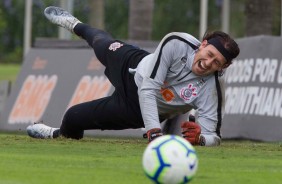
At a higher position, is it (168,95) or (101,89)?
(168,95)

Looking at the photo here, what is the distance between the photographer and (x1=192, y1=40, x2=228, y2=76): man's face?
41.9ft

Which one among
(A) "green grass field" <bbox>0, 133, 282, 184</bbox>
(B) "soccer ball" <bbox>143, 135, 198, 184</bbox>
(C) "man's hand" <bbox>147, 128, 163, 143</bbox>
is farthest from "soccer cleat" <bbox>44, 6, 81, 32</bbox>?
(B) "soccer ball" <bbox>143, 135, 198, 184</bbox>

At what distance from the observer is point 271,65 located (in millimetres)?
18750

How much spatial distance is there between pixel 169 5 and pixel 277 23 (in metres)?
8.71

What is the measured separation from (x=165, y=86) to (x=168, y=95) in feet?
0.39

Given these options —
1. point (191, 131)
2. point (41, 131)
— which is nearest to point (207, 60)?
point (191, 131)

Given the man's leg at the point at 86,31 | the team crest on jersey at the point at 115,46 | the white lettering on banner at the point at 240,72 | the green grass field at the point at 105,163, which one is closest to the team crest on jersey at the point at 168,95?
the green grass field at the point at 105,163

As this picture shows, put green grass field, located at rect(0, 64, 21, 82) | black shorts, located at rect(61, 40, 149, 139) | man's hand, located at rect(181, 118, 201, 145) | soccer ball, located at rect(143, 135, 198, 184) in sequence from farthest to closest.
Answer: green grass field, located at rect(0, 64, 21, 82) → black shorts, located at rect(61, 40, 149, 139) → man's hand, located at rect(181, 118, 201, 145) → soccer ball, located at rect(143, 135, 198, 184)

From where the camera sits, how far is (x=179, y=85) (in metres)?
13.1

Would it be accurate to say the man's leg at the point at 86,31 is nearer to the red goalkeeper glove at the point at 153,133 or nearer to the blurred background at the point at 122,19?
the red goalkeeper glove at the point at 153,133

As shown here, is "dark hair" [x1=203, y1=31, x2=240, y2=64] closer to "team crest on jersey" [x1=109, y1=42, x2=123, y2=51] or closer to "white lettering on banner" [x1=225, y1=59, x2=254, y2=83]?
"team crest on jersey" [x1=109, y1=42, x2=123, y2=51]

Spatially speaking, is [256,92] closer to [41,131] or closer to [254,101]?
[254,101]

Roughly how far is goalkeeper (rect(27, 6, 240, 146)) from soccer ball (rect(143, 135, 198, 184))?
3354 millimetres

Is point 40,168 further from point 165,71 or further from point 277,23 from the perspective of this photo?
point 277,23
